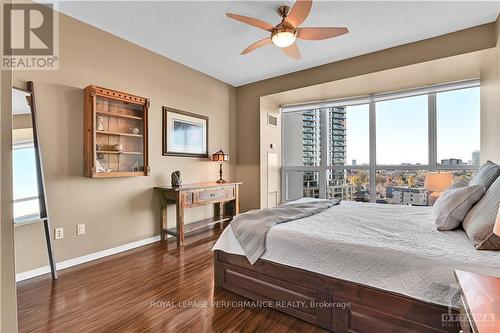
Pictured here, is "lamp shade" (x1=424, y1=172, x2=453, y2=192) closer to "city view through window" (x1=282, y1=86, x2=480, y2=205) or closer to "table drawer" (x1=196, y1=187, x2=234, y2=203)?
"city view through window" (x1=282, y1=86, x2=480, y2=205)

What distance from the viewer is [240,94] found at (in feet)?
16.8

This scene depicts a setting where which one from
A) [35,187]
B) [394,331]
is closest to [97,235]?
[35,187]

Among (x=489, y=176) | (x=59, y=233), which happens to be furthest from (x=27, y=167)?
(x=489, y=176)

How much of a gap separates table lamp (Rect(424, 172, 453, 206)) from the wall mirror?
464cm

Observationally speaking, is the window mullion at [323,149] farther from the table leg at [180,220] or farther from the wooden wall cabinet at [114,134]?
the wooden wall cabinet at [114,134]

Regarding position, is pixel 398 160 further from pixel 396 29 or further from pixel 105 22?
pixel 105 22

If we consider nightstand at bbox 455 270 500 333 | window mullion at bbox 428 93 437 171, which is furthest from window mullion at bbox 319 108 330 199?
nightstand at bbox 455 270 500 333

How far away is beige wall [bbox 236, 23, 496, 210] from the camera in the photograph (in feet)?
9.68

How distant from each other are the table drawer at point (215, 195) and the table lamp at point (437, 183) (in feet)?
9.89

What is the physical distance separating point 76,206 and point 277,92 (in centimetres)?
364

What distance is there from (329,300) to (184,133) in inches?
128

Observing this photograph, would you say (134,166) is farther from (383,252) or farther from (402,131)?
(402,131)

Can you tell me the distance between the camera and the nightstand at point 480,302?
68 centimetres

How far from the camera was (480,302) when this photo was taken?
0.79 meters
